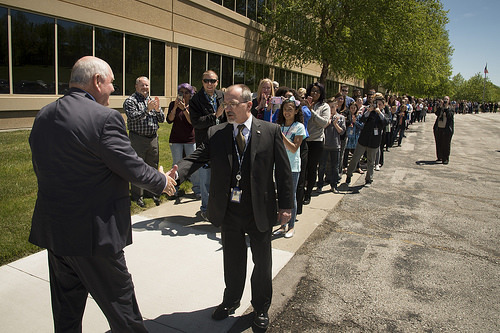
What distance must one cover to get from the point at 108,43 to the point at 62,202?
13044mm

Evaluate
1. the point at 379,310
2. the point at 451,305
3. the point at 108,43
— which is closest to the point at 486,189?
the point at 451,305

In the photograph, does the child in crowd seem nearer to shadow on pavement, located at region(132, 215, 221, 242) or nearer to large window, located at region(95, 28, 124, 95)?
shadow on pavement, located at region(132, 215, 221, 242)

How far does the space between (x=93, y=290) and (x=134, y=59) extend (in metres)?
14.0

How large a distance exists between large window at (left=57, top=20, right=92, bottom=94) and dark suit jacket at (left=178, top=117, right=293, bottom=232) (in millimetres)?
10747

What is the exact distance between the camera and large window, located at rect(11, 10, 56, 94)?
11.3m

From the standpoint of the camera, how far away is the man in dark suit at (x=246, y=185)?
315 cm

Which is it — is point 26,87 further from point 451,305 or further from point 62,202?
Result: point 451,305

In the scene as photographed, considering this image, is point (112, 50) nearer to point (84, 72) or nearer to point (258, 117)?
point (258, 117)

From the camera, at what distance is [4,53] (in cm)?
1104

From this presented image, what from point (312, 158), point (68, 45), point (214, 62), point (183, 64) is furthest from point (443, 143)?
point (68, 45)

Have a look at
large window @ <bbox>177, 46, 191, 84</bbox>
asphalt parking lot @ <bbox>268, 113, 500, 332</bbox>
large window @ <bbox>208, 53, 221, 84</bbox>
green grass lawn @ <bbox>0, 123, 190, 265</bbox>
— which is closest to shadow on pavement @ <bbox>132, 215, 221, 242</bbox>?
green grass lawn @ <bbox>0, 123, 190, 265</bbox>

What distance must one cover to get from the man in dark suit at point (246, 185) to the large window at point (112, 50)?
12.0 m

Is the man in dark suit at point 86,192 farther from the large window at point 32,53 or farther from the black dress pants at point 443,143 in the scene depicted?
the black dress pants at point 443,143

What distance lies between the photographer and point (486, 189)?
921 cm
